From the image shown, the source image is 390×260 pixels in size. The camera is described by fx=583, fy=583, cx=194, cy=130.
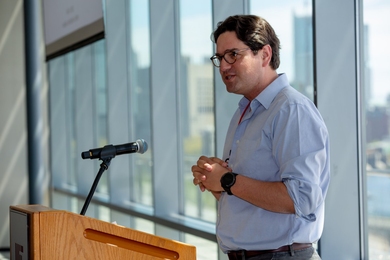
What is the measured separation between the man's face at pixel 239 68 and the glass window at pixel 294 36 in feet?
7.20

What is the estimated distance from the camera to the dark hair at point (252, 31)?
2.17 m

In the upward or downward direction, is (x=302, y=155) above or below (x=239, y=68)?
below

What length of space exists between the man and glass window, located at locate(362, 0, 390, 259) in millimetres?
1377

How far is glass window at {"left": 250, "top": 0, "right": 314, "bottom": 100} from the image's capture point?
4352 mm

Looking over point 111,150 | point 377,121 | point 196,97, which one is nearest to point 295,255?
point 111,150

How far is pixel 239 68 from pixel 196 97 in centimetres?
365

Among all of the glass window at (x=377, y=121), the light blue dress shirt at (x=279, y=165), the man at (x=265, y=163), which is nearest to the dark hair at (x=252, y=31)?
the man at (x=265, y=163)

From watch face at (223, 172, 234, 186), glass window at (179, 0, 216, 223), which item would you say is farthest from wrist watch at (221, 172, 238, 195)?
glass window at (179, 0, 216, 223)

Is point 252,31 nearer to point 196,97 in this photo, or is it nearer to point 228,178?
point 228,178

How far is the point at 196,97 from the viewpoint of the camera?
582cm

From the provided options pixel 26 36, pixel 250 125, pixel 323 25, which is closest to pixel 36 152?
pixel 26 36

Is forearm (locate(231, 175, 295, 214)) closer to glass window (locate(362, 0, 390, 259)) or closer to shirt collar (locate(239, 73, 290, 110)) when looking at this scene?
shirt collar (locate(239, 73, 290, 110))

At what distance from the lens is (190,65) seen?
581cm

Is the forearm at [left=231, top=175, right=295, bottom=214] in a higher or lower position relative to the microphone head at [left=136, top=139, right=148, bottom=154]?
lower
